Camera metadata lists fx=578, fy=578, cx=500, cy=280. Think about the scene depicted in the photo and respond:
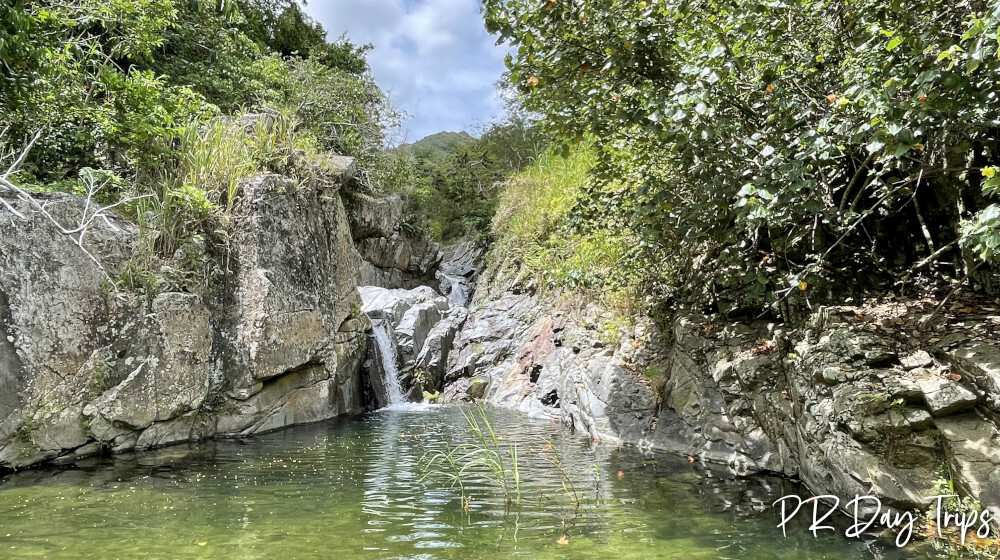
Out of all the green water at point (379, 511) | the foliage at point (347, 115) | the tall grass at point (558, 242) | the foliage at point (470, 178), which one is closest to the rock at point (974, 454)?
the green water at point (379, 511)

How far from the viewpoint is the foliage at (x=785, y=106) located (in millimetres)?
3680

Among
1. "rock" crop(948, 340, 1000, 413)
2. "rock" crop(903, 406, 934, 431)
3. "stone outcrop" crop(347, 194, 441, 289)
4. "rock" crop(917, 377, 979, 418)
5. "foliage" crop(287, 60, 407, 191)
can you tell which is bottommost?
"rock" crop(903, 406, 934, 431)

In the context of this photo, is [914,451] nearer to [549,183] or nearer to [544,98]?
[544,98]

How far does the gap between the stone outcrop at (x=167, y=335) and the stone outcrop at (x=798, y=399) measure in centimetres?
407

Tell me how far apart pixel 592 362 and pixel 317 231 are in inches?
205

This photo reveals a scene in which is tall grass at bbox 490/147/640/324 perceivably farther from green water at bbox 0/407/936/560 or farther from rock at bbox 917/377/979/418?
rock at bbox 917/377/979/418

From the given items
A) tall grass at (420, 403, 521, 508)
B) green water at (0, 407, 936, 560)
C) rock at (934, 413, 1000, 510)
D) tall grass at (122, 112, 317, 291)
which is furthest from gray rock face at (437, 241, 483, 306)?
rock at (934, 413, 1000, 510)

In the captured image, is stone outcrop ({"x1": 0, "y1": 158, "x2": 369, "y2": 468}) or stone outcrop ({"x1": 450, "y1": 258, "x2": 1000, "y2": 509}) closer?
stone outcrop ({"x1": 450, "y1": 258, "x2": 1000, "y2": 509})

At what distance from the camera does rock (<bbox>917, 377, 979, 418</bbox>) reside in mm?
3787

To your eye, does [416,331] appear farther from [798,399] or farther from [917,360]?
[917,360]

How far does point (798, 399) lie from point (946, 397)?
3.95 feet

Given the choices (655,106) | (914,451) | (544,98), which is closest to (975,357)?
(914,451)

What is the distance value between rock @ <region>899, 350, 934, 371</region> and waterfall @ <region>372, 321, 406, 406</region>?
934 cm

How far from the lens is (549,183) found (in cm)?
1616
